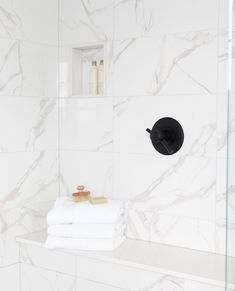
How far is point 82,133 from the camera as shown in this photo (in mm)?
2369

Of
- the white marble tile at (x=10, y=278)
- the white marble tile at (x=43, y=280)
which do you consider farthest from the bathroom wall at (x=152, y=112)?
the white marble tile at (x=10, y=278)

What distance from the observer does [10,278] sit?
2287 mm

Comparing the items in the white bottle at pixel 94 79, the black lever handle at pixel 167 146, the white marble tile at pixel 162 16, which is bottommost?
the black lever handle at pixel 167 146

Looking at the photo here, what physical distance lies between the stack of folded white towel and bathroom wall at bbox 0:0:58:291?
0.92 ft

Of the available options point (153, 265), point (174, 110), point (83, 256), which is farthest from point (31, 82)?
point (153, 265)

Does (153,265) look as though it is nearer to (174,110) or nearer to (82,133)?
(174,110)

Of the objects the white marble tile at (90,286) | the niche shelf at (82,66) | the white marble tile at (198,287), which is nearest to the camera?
the white marble tile at (198,287)

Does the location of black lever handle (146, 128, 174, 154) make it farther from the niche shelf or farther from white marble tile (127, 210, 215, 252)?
the niche shelf

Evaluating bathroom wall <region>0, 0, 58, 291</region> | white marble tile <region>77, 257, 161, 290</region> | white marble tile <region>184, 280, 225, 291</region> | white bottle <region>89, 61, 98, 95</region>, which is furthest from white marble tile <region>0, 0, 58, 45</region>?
white marble tile <region>184, 280, 225, 291</region>

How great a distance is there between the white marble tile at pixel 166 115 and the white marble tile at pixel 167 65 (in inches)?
1.6

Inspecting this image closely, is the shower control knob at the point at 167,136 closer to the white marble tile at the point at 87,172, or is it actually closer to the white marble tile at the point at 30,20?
the white marble tile at the point at 87,172

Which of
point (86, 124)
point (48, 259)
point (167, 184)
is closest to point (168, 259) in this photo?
point (167, 184)

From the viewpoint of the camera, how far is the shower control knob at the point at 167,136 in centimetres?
202

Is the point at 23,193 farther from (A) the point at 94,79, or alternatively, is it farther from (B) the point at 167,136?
(B) the point at 167,136
